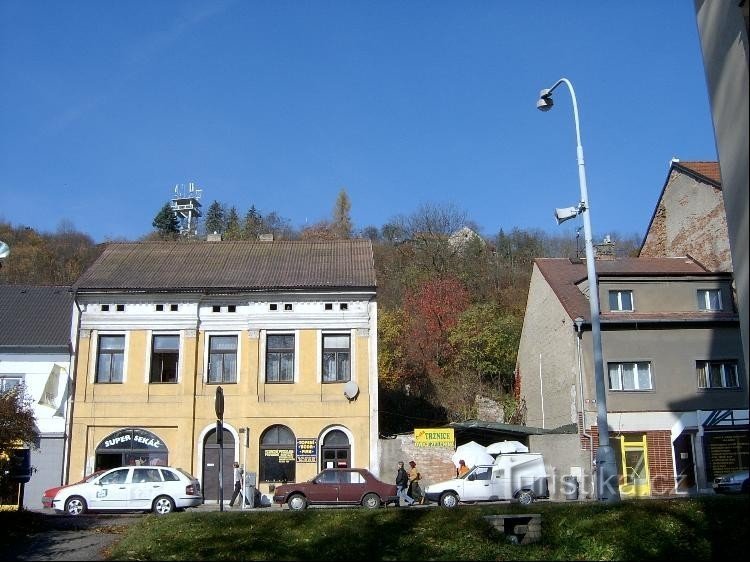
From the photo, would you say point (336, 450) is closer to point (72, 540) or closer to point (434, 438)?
point (434, 438)

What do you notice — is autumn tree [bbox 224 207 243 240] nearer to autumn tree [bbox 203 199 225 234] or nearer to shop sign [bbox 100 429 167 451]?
autumn tree [bbox 203 199 225 234]

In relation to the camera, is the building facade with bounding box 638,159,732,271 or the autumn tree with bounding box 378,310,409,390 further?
the autumn tree with bounding box 378,310,409,390

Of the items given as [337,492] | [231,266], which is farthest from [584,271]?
[337,492]

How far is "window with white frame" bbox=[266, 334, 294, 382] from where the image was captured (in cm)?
3169

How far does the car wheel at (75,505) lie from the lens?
23500 mm

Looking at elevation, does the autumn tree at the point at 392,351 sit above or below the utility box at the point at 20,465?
above

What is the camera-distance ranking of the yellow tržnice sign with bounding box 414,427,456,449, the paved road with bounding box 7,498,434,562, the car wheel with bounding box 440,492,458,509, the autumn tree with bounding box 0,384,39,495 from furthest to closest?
the yellow tržnice sign with bounding box 414,427,456,449 < the car wheel with bounding box 440,492,458,509 < the autumn tree with bounding box 0,384,39,495 < the paved road with bounding box 7,498,434,562

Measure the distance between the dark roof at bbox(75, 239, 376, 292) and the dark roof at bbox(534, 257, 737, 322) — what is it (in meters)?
8.91

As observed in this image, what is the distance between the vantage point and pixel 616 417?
31234 millimetres

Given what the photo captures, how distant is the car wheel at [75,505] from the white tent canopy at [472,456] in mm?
14217

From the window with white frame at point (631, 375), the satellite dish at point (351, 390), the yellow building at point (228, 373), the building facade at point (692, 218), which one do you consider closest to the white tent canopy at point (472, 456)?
the yellow building at point (228, 373)

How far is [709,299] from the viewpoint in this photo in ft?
111

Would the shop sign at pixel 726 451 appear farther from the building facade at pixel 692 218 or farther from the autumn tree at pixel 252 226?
the autumn tree at pixel 252 226

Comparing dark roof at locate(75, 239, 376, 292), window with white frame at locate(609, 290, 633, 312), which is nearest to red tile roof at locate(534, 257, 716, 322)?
window with white frame at locate(609, 290, 633, 312)
